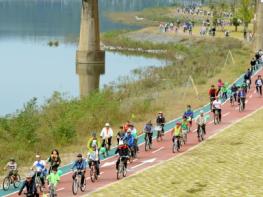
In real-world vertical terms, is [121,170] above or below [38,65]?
above

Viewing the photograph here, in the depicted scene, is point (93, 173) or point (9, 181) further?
point (93, 173)

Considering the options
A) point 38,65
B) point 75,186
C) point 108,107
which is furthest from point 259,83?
point 38,65

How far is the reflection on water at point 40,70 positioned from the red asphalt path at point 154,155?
16.4 metres

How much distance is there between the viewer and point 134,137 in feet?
88.8

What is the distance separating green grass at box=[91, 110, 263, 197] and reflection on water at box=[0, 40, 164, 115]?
20.4 meters

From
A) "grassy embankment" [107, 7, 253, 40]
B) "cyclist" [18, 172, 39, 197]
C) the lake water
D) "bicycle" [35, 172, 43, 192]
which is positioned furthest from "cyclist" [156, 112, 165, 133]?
"grassy embankment" [107, 7, 253, 40]

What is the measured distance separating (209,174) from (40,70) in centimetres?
4469

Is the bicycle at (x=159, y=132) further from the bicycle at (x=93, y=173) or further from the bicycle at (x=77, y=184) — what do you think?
the bicycle at (x=77, y=184)

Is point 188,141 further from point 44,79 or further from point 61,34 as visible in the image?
point 61,34

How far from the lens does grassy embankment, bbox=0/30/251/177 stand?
104 feet

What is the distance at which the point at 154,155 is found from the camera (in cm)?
2873

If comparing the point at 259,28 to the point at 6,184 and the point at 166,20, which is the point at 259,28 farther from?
the point at 166,20

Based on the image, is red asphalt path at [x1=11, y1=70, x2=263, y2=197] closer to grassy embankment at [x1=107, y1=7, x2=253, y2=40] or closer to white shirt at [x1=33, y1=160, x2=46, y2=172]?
white shirt at [x1=33, y1=160, x2=46, y2=172]

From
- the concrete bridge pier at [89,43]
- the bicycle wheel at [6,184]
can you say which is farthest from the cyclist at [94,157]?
the concrete bridge pier at [89,43]
